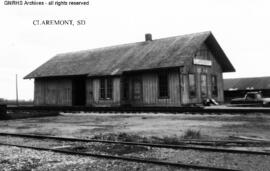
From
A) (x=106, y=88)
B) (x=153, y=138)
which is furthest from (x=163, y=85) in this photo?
(x=153, y=138)

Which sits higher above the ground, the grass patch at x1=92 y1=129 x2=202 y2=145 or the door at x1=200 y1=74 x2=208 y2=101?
the door at x1=200 y1=74 x2=208 y2=101

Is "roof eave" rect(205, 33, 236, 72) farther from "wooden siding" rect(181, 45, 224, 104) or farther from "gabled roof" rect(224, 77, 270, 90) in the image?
"gabled roof" rect(224, 77, 270, 90)

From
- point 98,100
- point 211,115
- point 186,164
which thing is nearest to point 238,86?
point 98,100

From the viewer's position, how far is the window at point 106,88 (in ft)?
82.1

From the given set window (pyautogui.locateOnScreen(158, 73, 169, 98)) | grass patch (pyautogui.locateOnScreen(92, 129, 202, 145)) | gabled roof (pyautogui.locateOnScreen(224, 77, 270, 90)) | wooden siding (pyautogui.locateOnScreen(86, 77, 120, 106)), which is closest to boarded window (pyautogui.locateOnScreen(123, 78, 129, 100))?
wooden siding (pyautogui.locateOnScreen(86, 77, 120, 106))

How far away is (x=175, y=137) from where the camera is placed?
9078 mm

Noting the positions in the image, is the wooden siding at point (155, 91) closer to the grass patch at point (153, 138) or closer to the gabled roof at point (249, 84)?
the grass patch at point (153, 138)

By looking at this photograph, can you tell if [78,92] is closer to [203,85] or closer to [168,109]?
[203,85]

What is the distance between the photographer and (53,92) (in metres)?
29.5

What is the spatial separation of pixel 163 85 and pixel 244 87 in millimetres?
22126

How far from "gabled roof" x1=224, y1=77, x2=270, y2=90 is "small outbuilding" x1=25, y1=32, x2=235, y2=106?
14.1 meters

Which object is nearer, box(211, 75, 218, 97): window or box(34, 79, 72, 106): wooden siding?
box(211, 75, 218, 97): window

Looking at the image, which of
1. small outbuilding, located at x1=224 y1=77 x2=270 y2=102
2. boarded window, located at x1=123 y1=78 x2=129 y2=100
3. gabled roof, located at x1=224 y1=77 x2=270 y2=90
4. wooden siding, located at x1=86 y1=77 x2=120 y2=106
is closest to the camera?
wooden siding, located at x1=86 y1=77 x2=120 y2=106

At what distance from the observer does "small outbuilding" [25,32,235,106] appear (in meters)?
22.1
